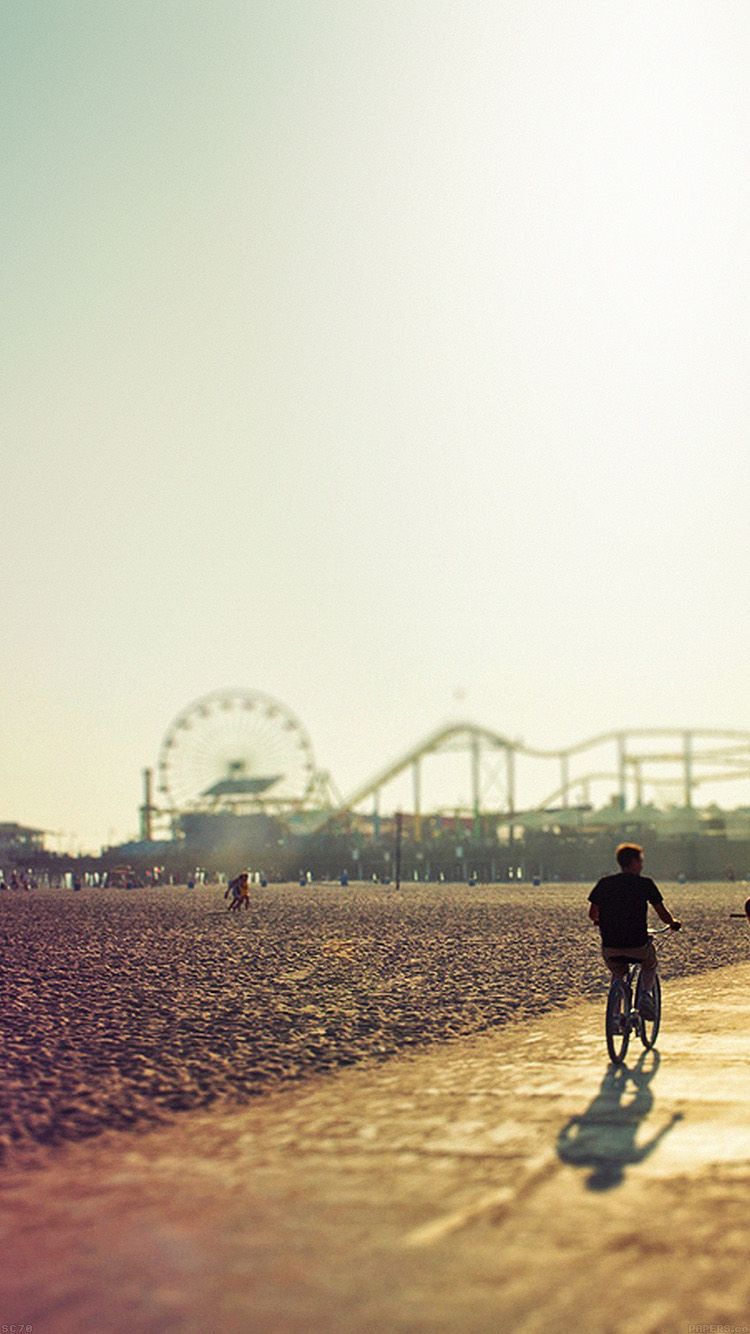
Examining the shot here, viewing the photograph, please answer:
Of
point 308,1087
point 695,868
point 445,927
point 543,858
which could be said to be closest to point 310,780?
point 543,858

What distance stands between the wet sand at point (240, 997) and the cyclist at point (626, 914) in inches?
79.0

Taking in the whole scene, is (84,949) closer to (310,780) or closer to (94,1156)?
(94,1156)

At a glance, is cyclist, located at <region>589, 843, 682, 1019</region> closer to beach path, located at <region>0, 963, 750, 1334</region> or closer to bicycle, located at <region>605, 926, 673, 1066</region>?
bicycle, located at <region>605, 926, 673, 1066</region>

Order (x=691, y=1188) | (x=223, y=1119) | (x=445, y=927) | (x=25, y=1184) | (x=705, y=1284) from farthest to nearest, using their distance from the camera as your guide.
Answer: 1. (x=445, y=927)
2. (x=223, y=1119)
3. (x=25, y=1184)
4. (x=691, y=1188)
5. (x=705, y=1284)

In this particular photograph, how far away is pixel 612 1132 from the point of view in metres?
7.01

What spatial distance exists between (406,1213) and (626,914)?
4.68 m

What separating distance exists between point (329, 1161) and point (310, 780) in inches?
4068

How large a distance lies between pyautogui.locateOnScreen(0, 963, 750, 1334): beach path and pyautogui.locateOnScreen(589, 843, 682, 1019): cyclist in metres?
1.04

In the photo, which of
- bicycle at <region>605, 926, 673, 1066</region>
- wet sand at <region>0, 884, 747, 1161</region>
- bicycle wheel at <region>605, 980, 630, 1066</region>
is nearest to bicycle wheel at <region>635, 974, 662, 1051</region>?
bicycle at <region>605, 926, 673, 1066</region>

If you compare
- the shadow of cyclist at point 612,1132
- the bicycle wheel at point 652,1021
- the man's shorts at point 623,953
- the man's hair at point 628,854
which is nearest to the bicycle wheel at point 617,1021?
the man's shorts at point 623,953

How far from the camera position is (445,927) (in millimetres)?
28703

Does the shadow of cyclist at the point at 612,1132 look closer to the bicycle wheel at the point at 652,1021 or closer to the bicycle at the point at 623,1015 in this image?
the bicycle at the point at 623,1015

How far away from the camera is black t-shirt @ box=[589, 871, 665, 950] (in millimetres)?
9695

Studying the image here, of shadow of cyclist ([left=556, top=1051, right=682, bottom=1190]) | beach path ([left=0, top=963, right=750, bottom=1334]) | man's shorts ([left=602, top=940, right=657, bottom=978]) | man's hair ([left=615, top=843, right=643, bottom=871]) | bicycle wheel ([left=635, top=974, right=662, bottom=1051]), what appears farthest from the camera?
bicycle wheel ([left=635, top=974, right=662, bottom=1051])
